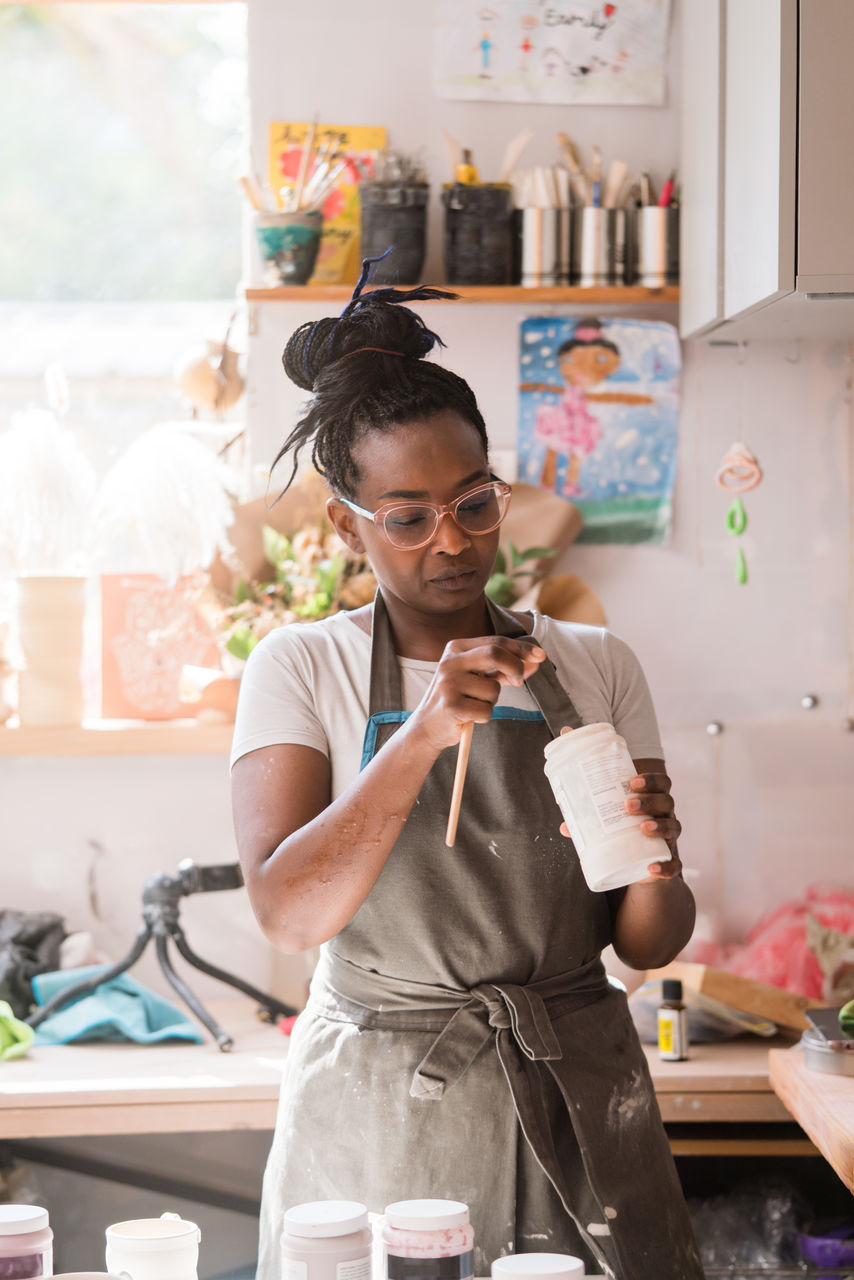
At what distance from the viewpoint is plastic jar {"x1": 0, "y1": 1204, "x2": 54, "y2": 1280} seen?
99 cm

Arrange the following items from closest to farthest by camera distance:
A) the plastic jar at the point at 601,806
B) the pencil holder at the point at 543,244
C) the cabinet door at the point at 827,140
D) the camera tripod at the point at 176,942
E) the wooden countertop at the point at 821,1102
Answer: the plastic jar at the point at 601,806 → the wooden countertop at the point at 821,1102 → the cabinet door at the point at 827,140 → the camera tripod at the point at 176,942 → the pencil holder at the point at 543,244

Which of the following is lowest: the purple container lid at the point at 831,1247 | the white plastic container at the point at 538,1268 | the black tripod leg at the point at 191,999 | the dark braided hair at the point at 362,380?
the purple container lid at the point at 831,1247

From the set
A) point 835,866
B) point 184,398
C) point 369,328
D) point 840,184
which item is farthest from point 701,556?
point 369,328

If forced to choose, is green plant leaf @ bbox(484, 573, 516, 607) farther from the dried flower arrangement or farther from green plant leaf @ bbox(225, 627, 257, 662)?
green plant leaf @ bbox(225, 627, 257, 662)

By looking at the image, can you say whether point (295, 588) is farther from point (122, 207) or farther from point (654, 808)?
point (654, 808)

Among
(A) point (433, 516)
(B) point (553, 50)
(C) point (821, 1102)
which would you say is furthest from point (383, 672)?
(B) point (553, 50)

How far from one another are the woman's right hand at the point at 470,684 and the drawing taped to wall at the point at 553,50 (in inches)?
69.0

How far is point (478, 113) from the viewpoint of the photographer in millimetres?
2561

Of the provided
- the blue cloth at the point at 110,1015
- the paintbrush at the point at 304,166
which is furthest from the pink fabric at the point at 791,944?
the paintbrush at the point at 304,166

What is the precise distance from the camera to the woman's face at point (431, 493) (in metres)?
1.29

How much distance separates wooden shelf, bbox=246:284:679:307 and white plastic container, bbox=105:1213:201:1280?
5.68ft

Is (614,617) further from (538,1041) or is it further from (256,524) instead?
(538,1041)

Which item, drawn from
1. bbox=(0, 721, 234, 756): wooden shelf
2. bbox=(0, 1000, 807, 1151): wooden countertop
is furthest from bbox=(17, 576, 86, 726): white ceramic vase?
bbox=(0, 1000, 807, 1151): wooden countertop

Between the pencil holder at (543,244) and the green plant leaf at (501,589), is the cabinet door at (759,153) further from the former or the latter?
Answer: the green plant leaf at (501,589)
